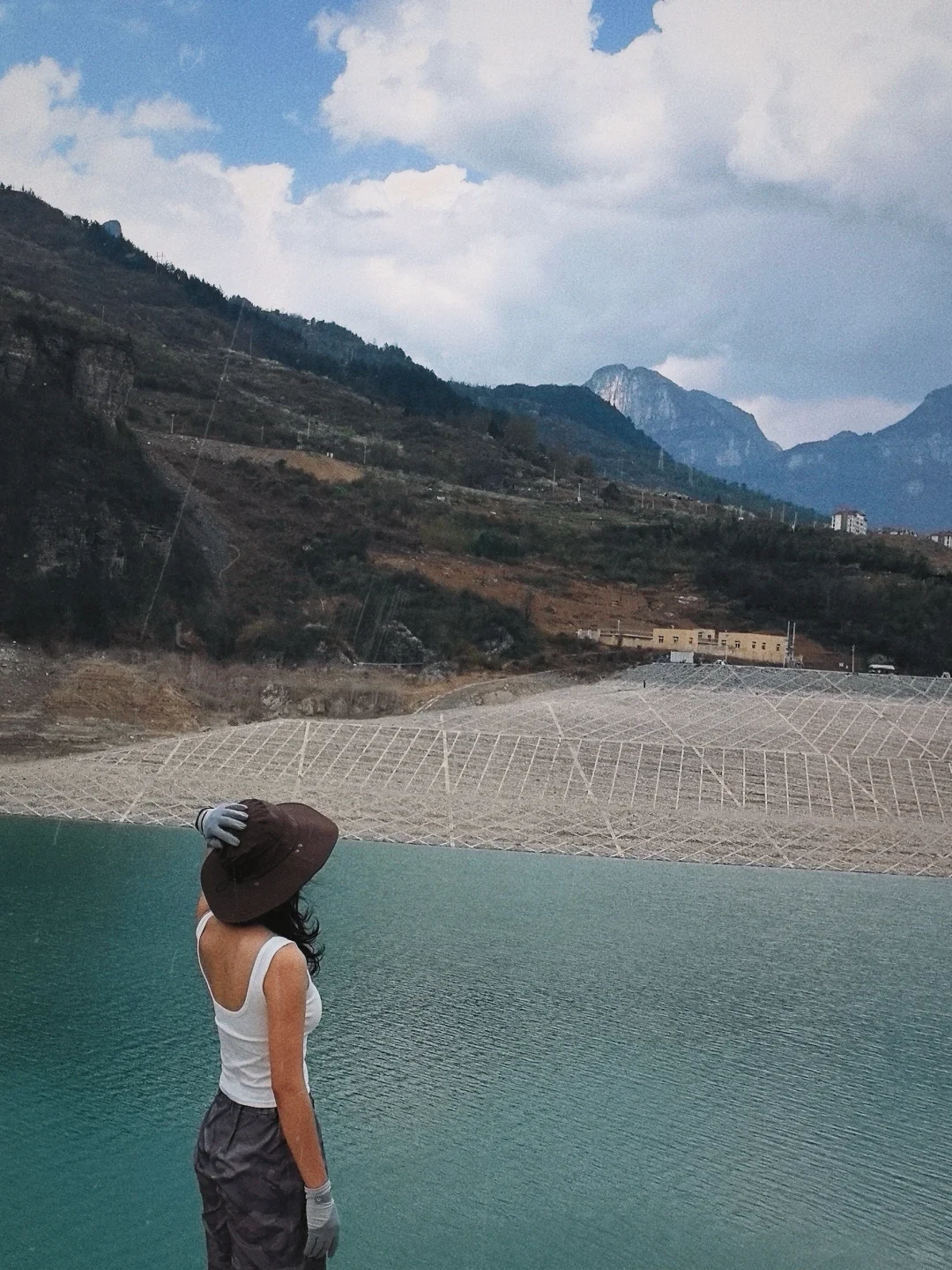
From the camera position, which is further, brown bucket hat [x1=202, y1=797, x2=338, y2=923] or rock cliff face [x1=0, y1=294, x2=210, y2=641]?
rock cliff face [x1=0, y1=294, x2=210, y2=641]

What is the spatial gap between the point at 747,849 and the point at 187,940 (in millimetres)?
13006

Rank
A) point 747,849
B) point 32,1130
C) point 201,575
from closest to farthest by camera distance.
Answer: point 32,1130 < point 747,849 < point 201,575

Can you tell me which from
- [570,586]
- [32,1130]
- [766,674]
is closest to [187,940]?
[32,1130]

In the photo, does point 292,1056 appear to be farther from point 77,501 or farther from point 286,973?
point 77,501

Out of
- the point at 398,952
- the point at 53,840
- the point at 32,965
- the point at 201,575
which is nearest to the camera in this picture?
the point at 32,965

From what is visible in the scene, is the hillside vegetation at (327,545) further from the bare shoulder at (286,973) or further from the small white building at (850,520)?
the small white building at (850,520)

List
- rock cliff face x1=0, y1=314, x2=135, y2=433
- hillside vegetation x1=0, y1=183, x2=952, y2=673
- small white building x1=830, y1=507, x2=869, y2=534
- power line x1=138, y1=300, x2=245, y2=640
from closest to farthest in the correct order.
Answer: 1. power line x1=138, y1=300, x2=245, y2=640
2. hillside vegetation x1=0, y1=183, x2=952, y2=673
3. rock cliff face x1=0, y1=314, x2=135, y2=433
4. small white building x1=830, y1=507, x2=869, y2=534

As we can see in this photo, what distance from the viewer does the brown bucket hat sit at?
3.95 m

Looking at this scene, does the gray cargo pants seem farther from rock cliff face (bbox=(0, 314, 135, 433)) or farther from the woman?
rock cliff face (bbox=(0, 314, 135, 433))

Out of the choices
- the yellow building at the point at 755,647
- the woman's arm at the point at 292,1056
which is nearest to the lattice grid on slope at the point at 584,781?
the yellow building at the point at 755,647

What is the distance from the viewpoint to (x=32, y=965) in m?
16.0

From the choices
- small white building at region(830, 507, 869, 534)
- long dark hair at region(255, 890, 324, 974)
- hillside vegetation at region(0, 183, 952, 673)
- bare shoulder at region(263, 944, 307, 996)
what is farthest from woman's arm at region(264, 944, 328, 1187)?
small white building at region(830, 507, 869, 534)

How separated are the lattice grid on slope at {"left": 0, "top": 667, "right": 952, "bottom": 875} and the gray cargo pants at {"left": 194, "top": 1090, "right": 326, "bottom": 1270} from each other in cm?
2219

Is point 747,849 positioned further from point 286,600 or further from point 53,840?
point 286,600
